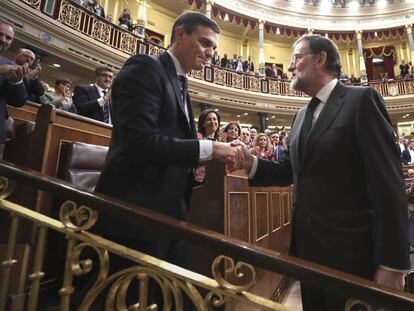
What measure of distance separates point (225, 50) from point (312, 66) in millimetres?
12583

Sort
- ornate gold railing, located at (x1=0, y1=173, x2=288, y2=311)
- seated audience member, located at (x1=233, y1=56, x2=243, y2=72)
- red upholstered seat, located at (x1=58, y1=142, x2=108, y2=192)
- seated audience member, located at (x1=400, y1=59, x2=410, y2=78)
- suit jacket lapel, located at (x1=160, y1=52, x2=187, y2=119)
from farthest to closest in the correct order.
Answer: seated audience member, located at (x1=400, y1=59, x2=410, y2=78)
seated audience member, located at (x1=233, y1=56, x2=243, y2=72)
red upholstered seat, located at (x1=58, y1=142, x2=108, y2=192)
suit jacket lapel, located at (x1=160, y1=52, x2=187, y2=119)
ornate gold railing, located at (x1=0, y1=173, x2=288, y2=311)

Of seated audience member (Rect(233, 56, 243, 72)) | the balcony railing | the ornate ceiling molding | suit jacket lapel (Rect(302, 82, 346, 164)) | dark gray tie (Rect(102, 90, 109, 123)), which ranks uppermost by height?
the ornate ceiling molding

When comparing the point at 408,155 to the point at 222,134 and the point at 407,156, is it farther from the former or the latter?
the point at 222,134

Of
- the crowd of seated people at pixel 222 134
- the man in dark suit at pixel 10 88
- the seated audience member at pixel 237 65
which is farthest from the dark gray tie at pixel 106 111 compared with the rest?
the seated audience member at pixel 237 65

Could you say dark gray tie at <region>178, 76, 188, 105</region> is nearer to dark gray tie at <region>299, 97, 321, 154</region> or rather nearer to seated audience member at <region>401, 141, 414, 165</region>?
dark gray tie at <region>299, 97, 321, 154</region>

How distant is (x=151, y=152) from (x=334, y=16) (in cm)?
1486

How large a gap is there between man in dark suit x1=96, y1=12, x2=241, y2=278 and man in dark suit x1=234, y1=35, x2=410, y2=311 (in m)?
0.33

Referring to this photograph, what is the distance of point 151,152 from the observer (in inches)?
37.9

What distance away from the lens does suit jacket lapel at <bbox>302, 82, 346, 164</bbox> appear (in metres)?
1.17

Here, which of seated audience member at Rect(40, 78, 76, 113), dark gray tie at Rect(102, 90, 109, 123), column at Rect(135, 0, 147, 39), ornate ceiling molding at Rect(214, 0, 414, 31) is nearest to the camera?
dark gray tie at Rect(102, 90, 109, 123)

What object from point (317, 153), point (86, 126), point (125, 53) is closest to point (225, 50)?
point (125, 53)

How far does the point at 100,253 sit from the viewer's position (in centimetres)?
90

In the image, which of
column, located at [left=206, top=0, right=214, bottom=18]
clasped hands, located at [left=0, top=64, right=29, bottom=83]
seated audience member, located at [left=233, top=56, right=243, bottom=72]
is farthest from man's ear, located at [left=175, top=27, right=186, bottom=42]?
column, located at [left=206, top=0, right=214, bottom=18]

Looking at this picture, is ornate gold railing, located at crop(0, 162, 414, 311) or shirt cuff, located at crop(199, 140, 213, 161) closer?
ornate gold railing, located at crop(0, 162, 414, 311)
